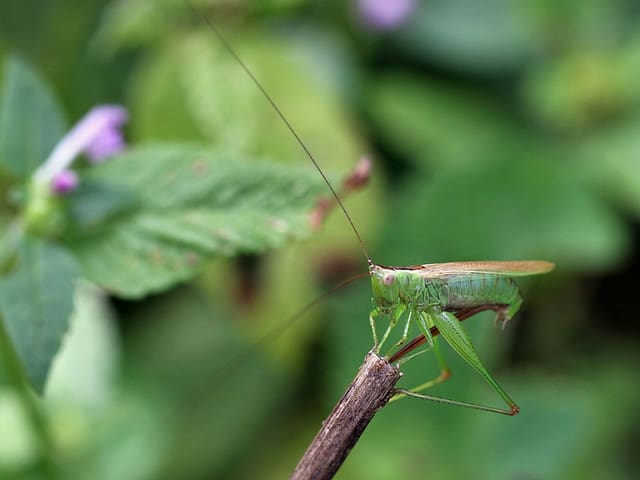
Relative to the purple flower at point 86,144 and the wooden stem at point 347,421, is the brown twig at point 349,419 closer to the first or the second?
the wooden stem at point 347,421

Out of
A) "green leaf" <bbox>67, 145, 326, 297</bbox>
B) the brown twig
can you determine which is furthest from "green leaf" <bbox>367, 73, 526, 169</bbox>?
the brown twig

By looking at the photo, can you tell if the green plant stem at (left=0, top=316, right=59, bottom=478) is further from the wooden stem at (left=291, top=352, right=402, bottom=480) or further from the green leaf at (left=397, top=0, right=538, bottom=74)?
the green leaf at (left=397, top=0, right=538, bottom=74)

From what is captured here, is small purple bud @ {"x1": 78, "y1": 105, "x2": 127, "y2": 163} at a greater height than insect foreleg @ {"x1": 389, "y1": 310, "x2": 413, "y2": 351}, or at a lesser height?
greater

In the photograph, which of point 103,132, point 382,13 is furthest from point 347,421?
point 382,13

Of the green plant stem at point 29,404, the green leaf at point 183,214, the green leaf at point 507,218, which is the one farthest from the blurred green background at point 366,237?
the green leaf at point 183,214

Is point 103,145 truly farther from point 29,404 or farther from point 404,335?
point 404,335

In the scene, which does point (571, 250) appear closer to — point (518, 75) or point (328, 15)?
point (518, 75)
